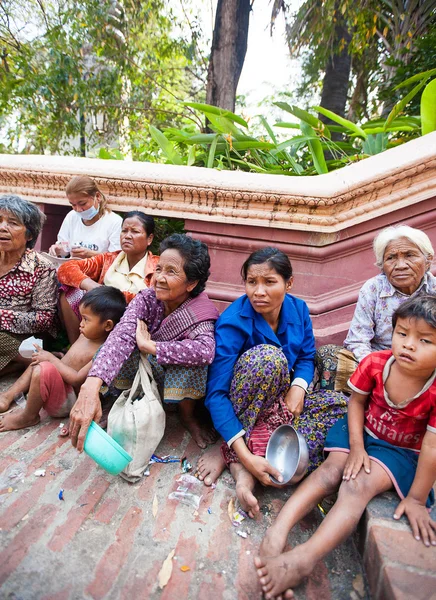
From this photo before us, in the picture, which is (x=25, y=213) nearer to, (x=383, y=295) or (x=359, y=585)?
(x=383, y=295)

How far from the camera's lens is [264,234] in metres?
2.60

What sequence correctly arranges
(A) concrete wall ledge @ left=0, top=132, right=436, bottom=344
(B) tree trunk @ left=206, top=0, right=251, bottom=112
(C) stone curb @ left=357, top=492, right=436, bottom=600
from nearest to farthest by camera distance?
1. (C) stone curb @ left=357, top=492, right=436, bottom=600
2. (A) concrete wall ledge @ left=0, top=132, right=436, bottom=344
3. (B) tree trunk @ left=206, top=0, right=251, bottom=112

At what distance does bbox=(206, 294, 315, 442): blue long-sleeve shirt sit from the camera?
71.9 inches

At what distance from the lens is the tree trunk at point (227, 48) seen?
4.92 metres

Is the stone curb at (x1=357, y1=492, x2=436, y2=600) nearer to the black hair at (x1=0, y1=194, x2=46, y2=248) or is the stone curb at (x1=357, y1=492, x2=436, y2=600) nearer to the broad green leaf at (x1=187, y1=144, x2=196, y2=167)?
the black hair at (x1=0, y1=194, x2=46, y2=248)

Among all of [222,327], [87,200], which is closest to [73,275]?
[87,200]

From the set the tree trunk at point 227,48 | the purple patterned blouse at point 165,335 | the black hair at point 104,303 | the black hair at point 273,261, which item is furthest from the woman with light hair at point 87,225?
the tree trunk at point 227,48

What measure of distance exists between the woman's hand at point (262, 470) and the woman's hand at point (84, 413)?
2.20 feet

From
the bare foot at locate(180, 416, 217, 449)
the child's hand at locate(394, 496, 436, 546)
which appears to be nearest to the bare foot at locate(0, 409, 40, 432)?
the bare foot at locate(180, 416, 217, 449)

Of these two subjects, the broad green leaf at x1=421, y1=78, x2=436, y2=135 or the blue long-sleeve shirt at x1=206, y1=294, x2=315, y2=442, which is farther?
the broad green leaf at x1=421, y1=78, x2=436, y2=135

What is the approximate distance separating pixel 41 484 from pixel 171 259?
1139 millimetres

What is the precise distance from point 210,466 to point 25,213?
1.84 metres

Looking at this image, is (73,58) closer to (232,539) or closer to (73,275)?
(73,275)

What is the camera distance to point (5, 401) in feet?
7.29
